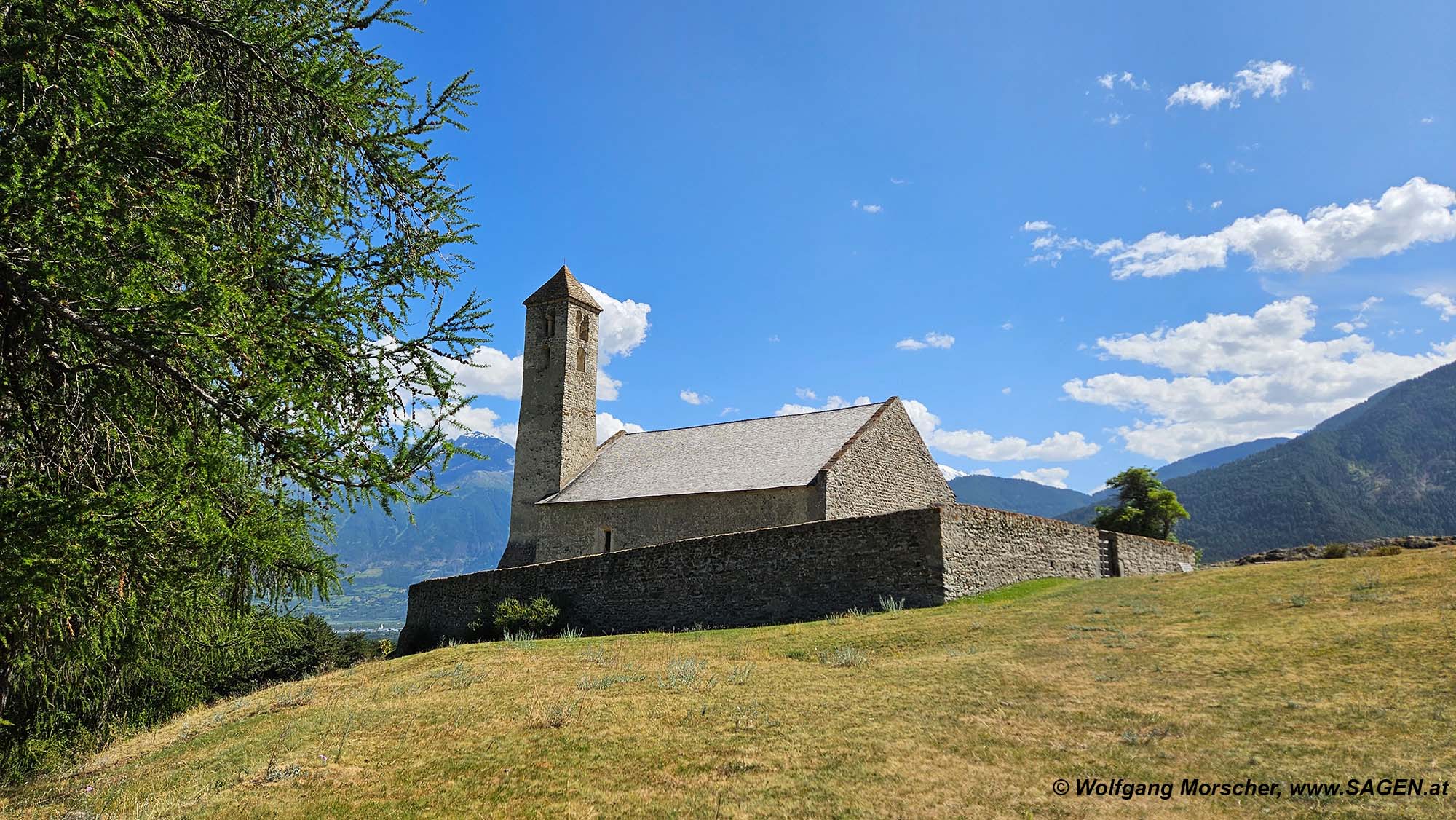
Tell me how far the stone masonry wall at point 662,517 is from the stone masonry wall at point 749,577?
141 inches

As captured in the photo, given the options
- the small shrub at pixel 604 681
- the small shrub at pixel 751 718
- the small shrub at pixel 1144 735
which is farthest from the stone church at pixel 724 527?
the small shrub at pixel 1144 735

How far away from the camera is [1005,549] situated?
1955cm

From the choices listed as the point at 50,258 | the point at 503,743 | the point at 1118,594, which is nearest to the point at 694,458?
the point at 1118,594

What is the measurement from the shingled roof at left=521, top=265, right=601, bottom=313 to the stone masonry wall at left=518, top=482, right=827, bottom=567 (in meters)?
9.15

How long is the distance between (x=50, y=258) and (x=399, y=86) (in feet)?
13.3

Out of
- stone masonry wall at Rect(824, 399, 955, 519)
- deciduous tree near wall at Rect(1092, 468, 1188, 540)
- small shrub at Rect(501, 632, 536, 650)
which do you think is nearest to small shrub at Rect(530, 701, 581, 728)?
small shrub at Rect(501, 632, 536, 650)

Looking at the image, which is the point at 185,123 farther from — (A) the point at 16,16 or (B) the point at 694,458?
(B) the point at 694,458

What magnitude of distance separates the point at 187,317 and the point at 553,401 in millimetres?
28811

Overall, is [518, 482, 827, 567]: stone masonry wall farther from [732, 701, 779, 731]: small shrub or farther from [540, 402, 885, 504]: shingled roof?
[732, 701, 779, 731]: small shrub

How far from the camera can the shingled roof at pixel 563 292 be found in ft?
114

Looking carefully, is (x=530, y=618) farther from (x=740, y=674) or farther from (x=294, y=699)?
(x=740, y=674)

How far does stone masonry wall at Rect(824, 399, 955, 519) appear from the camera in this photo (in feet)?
83.2

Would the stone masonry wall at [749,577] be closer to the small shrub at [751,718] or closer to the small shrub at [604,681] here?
the small shrub at [604,681]

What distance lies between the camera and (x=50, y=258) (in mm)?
4879
